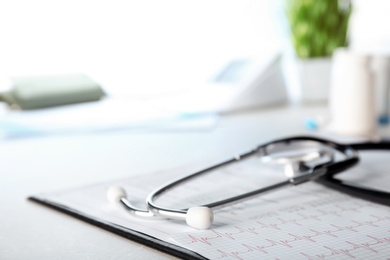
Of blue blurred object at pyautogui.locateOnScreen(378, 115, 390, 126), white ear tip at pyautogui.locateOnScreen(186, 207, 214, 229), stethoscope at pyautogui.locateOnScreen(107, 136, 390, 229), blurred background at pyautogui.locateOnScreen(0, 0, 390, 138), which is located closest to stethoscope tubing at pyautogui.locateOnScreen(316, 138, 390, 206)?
stethoscope at pyautogui.locateOnScreen(107, 136, 390, 229)

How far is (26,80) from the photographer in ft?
4.14

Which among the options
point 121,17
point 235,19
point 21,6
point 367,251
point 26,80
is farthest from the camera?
point 235,19

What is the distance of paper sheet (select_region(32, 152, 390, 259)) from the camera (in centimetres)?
49

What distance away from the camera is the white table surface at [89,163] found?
21.0 inches

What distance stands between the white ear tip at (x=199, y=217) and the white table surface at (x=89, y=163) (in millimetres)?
46

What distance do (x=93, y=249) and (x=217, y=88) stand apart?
2.83 feet

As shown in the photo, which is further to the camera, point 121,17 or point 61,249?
point 121,17

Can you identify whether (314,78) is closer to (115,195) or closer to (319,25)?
(319,25)

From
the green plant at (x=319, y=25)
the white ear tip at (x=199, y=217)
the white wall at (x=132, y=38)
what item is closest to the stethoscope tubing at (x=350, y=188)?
the white ear tip at (x=199, y=217)

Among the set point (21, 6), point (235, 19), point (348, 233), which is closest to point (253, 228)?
point (348, 233)

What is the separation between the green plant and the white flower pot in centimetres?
3

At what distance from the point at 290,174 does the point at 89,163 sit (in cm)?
30

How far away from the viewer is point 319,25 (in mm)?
1405

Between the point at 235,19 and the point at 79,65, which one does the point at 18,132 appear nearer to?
the point at 79,65
